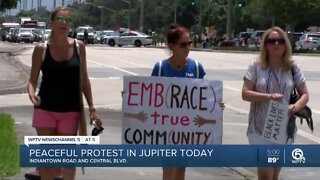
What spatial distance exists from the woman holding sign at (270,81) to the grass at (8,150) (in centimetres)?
355

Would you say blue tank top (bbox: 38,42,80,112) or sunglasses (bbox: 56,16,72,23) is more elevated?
sunglasses (bbox: 56,16,72,23)

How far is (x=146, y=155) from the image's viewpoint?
269 inches

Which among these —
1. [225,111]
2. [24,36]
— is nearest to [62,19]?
[225,111]

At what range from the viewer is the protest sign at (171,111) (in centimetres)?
683

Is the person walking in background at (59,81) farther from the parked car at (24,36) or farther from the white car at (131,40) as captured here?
the parked car at (24,36)

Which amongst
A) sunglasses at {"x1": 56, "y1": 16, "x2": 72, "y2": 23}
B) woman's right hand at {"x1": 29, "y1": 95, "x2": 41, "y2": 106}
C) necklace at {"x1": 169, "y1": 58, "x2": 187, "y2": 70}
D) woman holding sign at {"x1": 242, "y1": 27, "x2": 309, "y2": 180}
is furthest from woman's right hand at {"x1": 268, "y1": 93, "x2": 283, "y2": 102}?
woman's right hand at {"x1": 29, "y1": 95, "x2": 41, "y2": 106}

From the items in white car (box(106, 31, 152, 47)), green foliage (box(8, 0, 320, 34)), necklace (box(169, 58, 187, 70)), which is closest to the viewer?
necklace (box(169, 58, 187, 70))

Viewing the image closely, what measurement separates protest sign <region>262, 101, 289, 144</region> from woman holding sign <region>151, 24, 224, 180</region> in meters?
0.43

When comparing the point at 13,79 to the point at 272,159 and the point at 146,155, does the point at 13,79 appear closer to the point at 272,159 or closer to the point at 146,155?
the point at 146,155

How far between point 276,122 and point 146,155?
113 cm

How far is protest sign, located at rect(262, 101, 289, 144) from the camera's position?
6.69 metres

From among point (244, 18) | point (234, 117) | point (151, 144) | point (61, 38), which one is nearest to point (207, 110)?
point (151, 144)

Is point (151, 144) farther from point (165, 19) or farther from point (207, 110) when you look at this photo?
point (165, 19)

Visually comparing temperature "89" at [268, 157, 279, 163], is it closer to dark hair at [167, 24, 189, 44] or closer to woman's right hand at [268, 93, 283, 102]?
woman's right hand at [268, 93, 283, 102]
